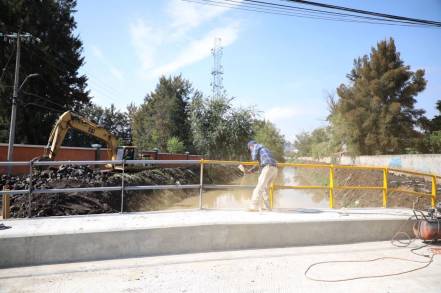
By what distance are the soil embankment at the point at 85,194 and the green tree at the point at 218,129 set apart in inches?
423

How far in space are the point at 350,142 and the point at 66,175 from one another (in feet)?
126

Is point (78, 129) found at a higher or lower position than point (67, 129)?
higher

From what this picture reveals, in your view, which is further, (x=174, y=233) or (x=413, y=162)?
(x=413, y=162)

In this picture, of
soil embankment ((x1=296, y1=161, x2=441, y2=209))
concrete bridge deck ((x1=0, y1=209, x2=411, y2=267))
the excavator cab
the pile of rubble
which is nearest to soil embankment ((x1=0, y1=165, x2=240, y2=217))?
the pile of rubble

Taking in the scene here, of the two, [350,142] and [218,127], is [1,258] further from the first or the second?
[350,142]

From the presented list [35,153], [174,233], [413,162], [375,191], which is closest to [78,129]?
[35,153]

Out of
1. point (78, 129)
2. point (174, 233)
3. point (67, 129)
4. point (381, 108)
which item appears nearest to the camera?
point (174, 233)

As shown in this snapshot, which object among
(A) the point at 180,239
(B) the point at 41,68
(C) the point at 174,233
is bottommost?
(A) the point at 180,239

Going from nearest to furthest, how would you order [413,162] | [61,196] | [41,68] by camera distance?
[61,196] < [413,162] < [41,68]

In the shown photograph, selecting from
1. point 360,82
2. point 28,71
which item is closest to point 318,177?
point 360,82

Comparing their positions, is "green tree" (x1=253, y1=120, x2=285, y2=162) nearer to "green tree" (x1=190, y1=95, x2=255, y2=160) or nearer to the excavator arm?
"green tree" (x1=190, y1=95, x2=255, y2=160)

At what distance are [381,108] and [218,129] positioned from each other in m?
21.8

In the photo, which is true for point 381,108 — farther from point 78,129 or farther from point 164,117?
point 78,129

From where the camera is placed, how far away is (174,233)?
6.32m
